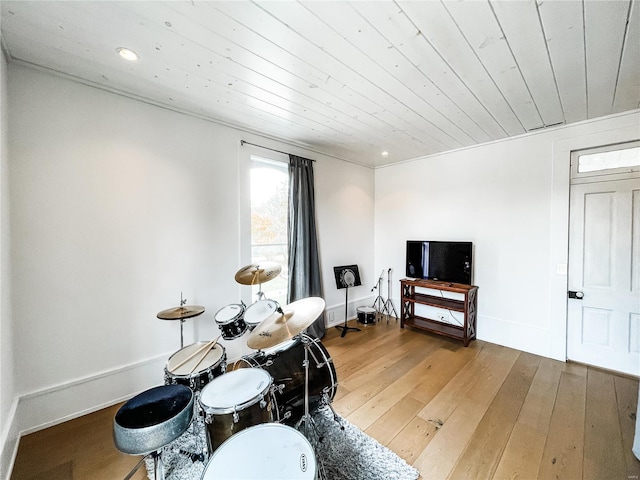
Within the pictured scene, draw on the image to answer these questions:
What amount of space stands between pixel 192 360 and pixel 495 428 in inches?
91.2

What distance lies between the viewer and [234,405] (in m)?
1.29

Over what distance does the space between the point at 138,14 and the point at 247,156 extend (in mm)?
1586

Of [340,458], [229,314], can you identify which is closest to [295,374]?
[340,458]

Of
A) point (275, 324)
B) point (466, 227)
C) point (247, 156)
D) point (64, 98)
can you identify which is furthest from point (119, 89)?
point (466, 227)

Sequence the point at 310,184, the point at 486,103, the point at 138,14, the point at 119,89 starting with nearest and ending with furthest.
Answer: the point at 138,14, the point at 119,89, the point at 486,103, the point at 310,184

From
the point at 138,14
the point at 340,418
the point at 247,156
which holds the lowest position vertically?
the point at 340,418

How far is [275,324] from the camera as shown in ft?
5.18

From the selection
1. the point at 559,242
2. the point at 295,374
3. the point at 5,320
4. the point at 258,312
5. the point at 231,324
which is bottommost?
the point at 295,374

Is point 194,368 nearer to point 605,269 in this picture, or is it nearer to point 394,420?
point 394,420

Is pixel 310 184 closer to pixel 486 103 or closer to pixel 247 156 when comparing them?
pixel 247 156

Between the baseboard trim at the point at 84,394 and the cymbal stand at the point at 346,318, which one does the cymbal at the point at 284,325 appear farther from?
the cymbal stand at the point at 346,318

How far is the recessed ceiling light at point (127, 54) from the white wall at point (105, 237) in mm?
605

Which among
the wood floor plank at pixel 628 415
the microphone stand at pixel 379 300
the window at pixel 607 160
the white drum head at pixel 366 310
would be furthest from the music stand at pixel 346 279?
the window at pixel 607 160

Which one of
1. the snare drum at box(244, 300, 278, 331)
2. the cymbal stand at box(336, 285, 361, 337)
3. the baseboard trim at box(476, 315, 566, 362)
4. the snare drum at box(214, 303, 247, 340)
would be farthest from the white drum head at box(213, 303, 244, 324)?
the baseboard trim at box(476, 315, 566, 362)
